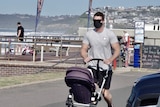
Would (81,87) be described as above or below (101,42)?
below

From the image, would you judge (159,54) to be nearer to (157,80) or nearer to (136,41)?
(136,41)

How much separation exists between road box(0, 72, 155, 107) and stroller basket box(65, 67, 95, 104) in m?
3.30

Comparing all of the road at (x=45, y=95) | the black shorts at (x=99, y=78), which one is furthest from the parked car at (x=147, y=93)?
the road at (x=45, y=95)

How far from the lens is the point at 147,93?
19.4ft

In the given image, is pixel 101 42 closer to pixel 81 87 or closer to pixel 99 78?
pixel 99 78

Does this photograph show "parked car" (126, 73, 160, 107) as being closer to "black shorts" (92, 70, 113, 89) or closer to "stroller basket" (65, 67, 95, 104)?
"stroller basket" (65, 67, 95, 104)

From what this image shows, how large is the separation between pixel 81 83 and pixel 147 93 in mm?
1848

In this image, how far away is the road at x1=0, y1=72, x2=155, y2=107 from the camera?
11094 mm

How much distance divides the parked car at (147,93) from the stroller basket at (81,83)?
1.31 m

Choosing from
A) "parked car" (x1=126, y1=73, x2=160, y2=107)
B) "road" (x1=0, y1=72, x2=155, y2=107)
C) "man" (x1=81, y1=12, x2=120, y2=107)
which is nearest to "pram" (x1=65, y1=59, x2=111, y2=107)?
"man" (x1=81, y1=12, x2=120, y2=107)

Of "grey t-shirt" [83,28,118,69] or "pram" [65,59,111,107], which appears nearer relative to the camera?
"pram" [65,59,111,107]

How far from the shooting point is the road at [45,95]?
1109 cm

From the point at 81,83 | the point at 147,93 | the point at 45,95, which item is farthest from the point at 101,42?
the point at 45,95

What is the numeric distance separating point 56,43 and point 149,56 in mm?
5270
